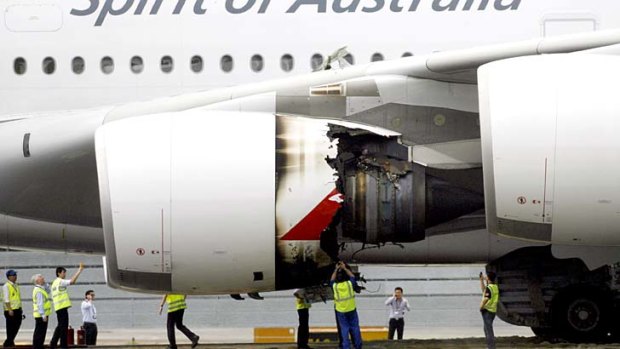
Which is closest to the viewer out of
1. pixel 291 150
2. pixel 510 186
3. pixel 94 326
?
pixel 510 186

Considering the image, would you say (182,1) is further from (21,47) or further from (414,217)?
(414,217)

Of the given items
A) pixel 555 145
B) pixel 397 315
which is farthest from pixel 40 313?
A: pixel 555 145

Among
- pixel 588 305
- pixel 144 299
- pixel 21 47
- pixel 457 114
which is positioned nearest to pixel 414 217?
pixel 457 114

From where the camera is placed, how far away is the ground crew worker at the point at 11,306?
53.4 feet

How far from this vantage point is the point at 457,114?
41.2 feet

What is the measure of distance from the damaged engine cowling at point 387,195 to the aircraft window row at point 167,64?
2.25 meters

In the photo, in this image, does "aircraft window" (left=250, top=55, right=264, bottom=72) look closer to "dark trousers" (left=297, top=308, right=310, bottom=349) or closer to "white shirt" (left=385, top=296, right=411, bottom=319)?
→ "dark trousers" (left=297, top=308, right=310, bottom=349)

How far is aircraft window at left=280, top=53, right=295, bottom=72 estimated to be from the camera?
47.4 feet

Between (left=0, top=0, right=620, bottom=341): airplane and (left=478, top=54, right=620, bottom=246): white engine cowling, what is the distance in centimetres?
1

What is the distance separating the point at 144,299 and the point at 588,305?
11.6 metres

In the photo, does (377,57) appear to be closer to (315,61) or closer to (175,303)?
(315,61)

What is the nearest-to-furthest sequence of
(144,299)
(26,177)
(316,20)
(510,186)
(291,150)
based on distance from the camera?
(510,186) < (291,150) < (26,177) < (316,20) < (144,299)

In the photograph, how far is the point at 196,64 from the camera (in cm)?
1456

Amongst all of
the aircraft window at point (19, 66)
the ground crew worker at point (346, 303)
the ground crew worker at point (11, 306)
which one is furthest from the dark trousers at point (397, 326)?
the aircraft window at point (19, 66)
